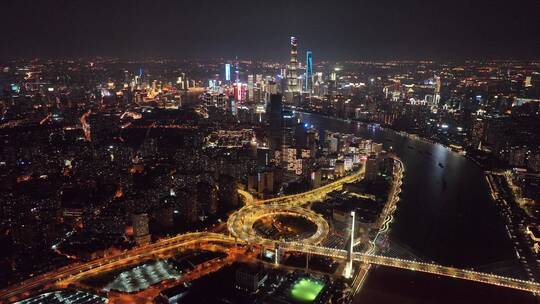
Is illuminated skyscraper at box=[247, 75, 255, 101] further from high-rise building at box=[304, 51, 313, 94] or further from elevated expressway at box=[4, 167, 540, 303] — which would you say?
elevated expressway at box=[4, 167, 540, 303]

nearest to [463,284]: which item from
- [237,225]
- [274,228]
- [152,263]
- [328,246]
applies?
[328,246]

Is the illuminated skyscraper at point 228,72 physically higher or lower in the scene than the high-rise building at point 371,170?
higher

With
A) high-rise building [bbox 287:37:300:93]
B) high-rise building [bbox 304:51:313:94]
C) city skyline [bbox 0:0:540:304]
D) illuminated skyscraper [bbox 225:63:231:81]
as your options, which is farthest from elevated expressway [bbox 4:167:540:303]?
illuminated skyscraper [bbox 225:63:231:81]

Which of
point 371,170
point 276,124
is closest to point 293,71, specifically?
point 276,124

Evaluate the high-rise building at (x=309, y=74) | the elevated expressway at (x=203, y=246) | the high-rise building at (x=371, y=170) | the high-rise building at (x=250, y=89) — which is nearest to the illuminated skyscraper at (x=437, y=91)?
the high-rise building at (x=309, y=74)

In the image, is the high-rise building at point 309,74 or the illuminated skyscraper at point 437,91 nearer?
the illuminated skyscraper at point 437,91

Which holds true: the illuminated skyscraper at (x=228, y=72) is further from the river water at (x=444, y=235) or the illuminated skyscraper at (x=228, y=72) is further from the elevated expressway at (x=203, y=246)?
the elevated expressway at (x=203, y=246)

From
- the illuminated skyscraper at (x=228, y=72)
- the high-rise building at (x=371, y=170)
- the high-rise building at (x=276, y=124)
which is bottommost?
the high-rise building at (x=371, y=170)
